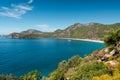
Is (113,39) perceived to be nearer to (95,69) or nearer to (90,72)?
(95,69)

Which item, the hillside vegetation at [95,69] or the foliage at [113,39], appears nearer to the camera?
the hillside vegetation at [95,69]

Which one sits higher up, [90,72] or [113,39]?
[113,39]

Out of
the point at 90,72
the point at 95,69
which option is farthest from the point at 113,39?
the point at 90,72

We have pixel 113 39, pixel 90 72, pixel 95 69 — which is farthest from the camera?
pixel 113 39

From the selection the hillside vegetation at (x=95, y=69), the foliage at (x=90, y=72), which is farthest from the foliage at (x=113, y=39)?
the foliage at (x=90, y=72)

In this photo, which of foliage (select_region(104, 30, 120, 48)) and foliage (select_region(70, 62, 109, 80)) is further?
foliage (select_region(104, 30, 120, 48))

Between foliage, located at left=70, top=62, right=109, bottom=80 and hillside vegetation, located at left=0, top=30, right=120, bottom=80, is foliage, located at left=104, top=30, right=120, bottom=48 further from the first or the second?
foliage, located at left=70, top=62, right=109, bottom=80

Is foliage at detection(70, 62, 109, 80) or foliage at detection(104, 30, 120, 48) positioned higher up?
foliage at detection(104, 30, 120, 48)

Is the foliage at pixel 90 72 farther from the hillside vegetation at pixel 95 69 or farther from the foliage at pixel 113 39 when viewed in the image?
the foliage at pixel 113 39

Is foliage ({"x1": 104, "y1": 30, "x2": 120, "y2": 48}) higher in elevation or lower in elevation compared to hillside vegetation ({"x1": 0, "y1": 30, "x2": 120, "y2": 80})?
higher

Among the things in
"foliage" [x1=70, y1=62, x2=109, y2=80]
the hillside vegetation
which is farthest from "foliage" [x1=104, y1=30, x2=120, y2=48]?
"foliage" [x1=70, y1=62, x2=109, y2=80]

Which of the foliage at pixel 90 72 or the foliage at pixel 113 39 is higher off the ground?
the foliage at pixel 113 39

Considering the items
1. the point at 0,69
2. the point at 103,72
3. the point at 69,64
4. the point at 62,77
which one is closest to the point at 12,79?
the point at 62,77

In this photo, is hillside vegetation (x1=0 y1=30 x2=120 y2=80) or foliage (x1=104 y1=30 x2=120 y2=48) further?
foliage (x1=104 y1=30 x2=120 y2=48)
